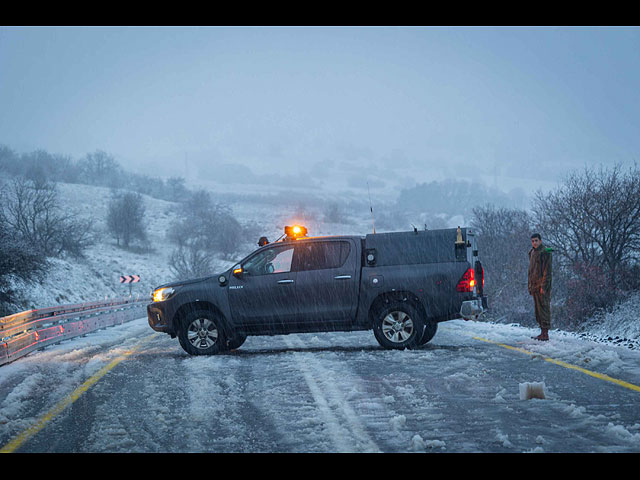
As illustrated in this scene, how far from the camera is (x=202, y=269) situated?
62.5 metres

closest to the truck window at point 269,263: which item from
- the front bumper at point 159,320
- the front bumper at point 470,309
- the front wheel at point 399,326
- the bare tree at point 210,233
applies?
the front bumper at point 159,320

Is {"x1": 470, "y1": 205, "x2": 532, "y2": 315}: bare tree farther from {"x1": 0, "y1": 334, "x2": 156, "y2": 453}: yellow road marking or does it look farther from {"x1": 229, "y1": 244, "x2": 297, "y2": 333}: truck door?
{"x1": 0, "y1": 334, "x2": 156, "y2": 453}: yellow road marking

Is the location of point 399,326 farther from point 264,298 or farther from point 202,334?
point 202,334

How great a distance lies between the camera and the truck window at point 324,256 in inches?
485

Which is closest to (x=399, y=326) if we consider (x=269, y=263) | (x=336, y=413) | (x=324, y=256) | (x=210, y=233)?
(x=324, y=256)

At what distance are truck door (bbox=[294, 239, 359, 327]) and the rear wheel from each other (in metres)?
1.44

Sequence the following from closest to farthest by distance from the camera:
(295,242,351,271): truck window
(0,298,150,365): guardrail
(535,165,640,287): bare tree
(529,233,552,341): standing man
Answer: (295,242,351,271): truck window < (0,298,150,365): guardrail < (529,233,552,341): standing man < (535,165,640,287): bare tree

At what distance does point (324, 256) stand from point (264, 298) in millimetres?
1266

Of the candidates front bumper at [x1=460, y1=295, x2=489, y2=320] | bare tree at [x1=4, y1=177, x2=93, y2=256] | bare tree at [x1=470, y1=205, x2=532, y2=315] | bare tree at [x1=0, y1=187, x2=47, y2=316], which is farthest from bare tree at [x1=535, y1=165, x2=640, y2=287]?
bare tree at [x1=4, y1=177, x2=93, y2=256]

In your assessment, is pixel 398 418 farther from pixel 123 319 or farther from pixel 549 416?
pixel 123 319

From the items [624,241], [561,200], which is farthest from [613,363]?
[561,200]

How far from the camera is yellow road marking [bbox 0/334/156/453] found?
19.2 feet
